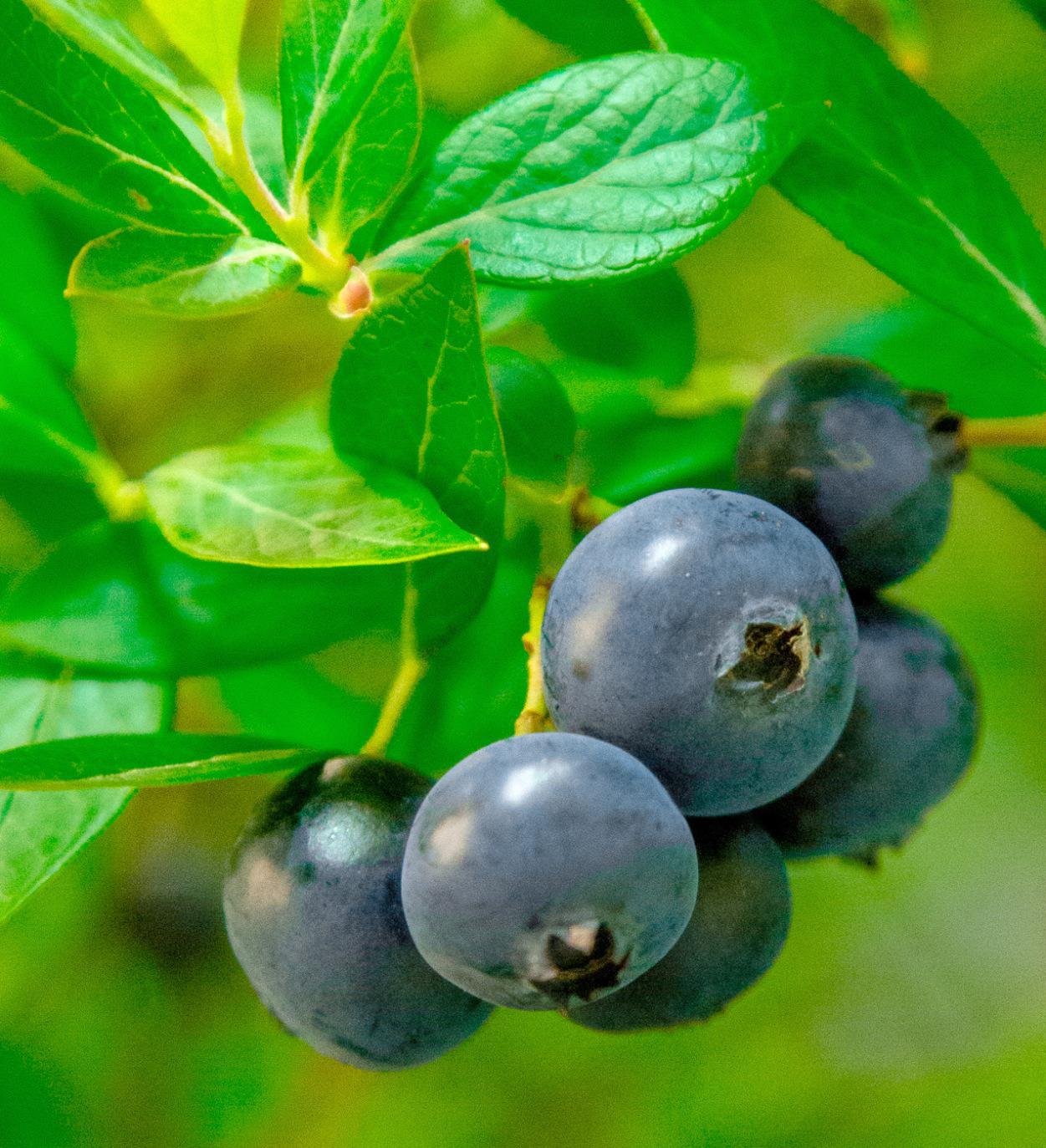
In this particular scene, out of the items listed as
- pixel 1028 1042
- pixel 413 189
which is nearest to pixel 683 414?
pixel 413 189

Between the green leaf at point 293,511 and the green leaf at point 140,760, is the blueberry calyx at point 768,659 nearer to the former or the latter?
the green leaf at point 293,511

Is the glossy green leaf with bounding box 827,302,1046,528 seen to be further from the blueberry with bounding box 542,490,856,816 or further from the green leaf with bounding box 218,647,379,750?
the green leaf with bounding box 218,647,379,750

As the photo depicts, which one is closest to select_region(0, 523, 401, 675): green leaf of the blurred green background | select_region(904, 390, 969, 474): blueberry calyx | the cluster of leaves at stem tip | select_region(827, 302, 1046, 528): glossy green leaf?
the cluster of leaves at stem tip

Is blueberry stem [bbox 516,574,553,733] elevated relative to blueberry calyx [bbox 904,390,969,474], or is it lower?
lower

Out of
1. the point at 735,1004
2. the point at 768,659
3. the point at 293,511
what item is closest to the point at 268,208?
the point at 293,511

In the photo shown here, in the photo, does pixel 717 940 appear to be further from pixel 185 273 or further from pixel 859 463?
pixel 185 273

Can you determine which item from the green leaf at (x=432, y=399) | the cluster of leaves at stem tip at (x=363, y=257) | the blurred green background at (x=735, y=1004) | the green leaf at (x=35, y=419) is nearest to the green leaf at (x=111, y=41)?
the cluster of leaves at stem tip at (x=363, y=257)
